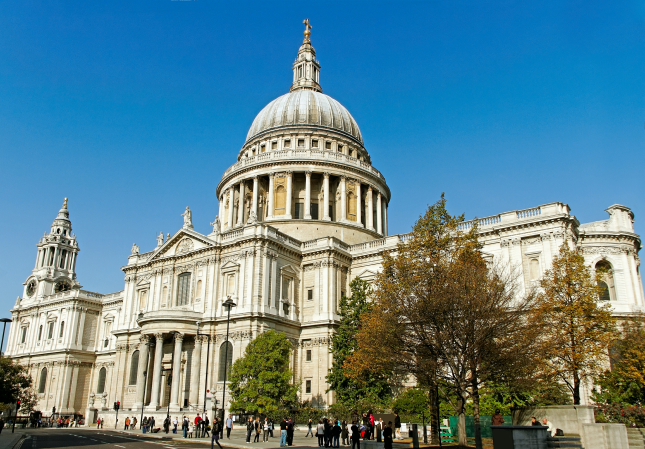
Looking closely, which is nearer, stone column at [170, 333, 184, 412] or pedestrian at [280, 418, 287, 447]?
pedestrian at [280, 418, 287, 447]

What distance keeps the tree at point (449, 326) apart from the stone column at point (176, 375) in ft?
65.5

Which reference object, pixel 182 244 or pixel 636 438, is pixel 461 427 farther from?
pixel 182 244

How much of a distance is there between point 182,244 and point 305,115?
26256 mm

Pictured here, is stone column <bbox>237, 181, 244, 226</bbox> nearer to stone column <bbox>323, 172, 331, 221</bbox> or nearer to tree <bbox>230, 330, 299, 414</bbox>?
stone column <bbox>323, 172, 331, 221</bbox>

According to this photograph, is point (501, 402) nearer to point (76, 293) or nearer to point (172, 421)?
point (172, 421)

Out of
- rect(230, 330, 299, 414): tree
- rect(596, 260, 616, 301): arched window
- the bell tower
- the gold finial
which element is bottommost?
rect(230, 330, 299, 414): tree

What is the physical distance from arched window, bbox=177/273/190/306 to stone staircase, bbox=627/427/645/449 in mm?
38246

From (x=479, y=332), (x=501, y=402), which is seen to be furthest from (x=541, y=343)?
(x=501, y=402)

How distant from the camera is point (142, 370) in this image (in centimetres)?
4884

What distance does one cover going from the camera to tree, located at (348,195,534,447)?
26.7 meters

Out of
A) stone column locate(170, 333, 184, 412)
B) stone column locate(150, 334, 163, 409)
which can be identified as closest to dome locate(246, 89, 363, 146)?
stone column locate(170, 333, 184, 412)

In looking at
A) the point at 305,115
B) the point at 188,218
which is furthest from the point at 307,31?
the point at 188,218

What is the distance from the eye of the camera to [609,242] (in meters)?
48.7

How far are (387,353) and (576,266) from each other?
51.3 ft
